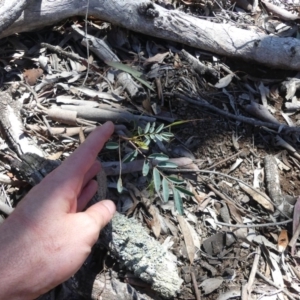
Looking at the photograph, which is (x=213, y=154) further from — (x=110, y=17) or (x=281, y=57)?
(x=110, y=17)

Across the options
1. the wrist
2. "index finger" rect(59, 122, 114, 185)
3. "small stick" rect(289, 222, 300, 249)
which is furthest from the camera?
"small stick" rect(289, 222, 300, 249)

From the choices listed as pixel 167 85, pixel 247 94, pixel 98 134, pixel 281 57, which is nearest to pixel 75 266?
pixel 98 134

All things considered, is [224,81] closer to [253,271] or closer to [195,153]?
[195,153]

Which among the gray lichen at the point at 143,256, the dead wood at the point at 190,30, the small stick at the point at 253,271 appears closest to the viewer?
the gray lichen at the point at 143,256

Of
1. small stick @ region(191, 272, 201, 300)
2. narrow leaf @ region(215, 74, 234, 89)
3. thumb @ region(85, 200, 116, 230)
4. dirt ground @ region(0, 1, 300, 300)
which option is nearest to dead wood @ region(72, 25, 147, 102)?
dirt ground @ region(0, 1, 300, 300)

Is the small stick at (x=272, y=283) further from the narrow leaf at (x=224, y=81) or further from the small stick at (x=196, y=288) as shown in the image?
the narrow leaf at (x=224, y=81)

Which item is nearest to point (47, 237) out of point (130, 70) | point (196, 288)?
point (196, 288)

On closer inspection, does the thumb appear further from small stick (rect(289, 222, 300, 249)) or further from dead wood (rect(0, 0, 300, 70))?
dead wood (rect(0, 0, 300, 70))

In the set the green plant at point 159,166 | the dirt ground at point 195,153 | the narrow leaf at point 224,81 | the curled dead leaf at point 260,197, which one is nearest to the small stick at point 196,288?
the dirt ground at point 195,153
